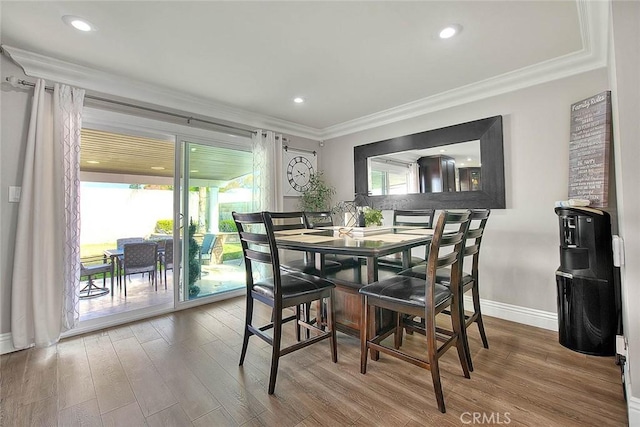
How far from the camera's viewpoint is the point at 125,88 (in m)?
2.81

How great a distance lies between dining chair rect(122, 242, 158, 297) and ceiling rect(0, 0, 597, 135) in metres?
2.15

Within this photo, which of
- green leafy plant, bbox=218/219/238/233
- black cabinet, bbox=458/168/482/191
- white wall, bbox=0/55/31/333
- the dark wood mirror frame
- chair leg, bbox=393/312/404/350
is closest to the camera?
chair leg, bbox=393/312/404/350

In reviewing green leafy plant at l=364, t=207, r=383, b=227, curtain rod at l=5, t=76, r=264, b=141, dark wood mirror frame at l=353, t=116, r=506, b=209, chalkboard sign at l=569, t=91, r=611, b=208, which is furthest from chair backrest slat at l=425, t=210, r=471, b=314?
curtain rod at l=5, t=76, r=264, b=141

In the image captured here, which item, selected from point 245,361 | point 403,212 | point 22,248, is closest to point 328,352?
point 245,361

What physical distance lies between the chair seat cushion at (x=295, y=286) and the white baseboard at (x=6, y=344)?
2.12 m

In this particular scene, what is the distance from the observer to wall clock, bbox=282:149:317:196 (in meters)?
4.29

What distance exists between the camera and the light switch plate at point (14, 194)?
7.50 feet

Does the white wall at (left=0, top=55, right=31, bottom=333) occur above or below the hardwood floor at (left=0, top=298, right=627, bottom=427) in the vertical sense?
above

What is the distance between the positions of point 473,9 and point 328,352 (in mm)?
2647

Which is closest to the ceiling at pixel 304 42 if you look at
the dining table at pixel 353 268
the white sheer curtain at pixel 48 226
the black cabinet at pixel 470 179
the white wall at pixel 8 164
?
the white wall at pixel 8 164

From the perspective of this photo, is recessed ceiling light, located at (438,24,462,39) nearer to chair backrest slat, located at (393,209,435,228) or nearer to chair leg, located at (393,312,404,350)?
chair backrest slat, located at (393,209,435,228)

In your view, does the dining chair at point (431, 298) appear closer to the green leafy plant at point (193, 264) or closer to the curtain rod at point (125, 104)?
the green leafy plant at point (193, 264)

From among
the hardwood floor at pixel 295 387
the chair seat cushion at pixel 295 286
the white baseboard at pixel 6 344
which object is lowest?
the hardwood floor at pixel 295 387

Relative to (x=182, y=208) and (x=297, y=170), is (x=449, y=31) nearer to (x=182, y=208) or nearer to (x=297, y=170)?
(x=297, y=170)
